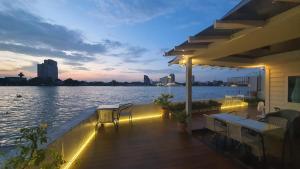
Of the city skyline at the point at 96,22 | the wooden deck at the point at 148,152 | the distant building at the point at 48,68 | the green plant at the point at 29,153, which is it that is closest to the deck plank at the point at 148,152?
the wooden deck at the point at 148,152

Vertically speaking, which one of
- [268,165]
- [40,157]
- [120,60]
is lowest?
[268,165]

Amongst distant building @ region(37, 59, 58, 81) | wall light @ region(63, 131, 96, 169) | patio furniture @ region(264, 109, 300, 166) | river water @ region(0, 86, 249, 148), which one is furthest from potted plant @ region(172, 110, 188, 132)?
distant building @ region(37, 59, 58, 81)

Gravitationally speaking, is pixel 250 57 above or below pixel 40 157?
above

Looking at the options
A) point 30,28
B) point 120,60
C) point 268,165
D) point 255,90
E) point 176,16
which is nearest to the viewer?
point 268,165

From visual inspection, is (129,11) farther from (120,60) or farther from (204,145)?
(120,60)

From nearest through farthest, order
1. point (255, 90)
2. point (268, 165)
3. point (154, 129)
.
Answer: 1. point (268, 165)
2. point (154, 129)
3. point (255, 90)

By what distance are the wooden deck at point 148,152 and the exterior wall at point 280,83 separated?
12.7ft

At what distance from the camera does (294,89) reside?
6633 millimetres

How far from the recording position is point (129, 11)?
10.1m

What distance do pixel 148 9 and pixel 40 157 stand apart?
967cm

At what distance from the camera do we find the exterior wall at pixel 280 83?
21.8 feet

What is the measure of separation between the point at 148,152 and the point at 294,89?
212 inches

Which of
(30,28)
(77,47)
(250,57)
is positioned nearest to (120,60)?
(77,47)

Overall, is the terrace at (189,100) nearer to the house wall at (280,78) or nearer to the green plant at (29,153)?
the house wall at (280,78)
